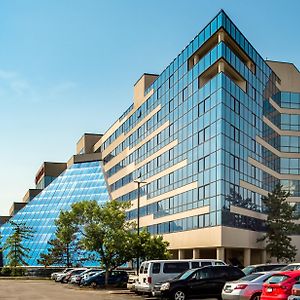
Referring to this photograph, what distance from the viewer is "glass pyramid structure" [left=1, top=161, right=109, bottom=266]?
288ft

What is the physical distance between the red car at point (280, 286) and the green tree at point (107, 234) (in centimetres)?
2385

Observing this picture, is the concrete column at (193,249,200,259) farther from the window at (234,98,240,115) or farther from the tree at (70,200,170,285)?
the window at (234,98,240,115)

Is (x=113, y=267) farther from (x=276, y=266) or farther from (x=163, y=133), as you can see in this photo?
(x=163, y=133)

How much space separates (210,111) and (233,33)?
28.5ft

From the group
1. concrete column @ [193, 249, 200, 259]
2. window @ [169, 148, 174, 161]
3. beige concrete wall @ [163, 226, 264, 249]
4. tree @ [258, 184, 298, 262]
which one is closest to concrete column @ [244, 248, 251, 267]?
beige concrete wall @ [163, 226, 264, 249]

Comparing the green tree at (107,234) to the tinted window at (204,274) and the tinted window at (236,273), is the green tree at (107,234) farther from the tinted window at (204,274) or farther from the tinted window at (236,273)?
the tinted window at (204,274)

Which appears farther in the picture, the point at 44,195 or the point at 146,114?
the point at 44,195

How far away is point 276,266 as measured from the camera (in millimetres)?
29609

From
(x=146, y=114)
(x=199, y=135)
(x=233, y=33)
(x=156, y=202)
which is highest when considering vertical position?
(x=233, y=33)

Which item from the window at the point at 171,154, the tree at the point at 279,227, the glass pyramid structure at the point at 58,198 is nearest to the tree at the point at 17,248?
the glass pyramid structure at the point at 58,198

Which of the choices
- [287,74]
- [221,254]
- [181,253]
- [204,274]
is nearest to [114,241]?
[221,254]

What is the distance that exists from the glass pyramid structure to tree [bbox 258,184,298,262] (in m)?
37.0

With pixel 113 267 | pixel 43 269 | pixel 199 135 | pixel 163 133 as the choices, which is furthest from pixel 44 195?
pixel 113 267

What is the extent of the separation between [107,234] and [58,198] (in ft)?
175
